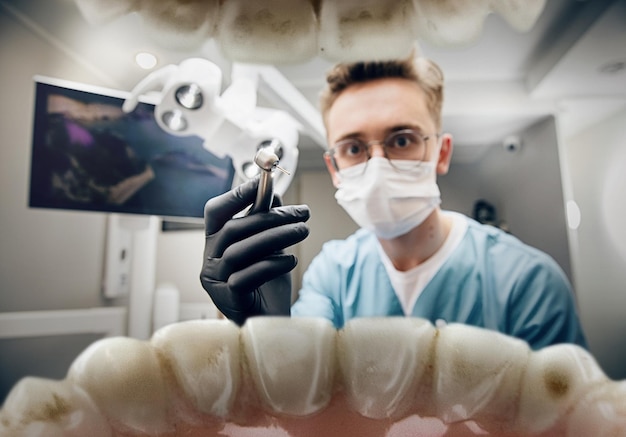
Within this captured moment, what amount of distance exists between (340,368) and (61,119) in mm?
444

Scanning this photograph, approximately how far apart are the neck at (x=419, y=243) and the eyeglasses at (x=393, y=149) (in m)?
0.06

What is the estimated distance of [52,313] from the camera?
0.52m

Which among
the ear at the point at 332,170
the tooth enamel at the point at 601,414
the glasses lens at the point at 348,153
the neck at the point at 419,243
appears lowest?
the tooth enamel at the point at 601,414

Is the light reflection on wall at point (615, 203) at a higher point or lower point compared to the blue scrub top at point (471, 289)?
higher

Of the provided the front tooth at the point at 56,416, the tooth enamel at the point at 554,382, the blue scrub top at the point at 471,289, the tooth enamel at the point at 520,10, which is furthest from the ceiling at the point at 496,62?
the front tooth at the point at 56,416

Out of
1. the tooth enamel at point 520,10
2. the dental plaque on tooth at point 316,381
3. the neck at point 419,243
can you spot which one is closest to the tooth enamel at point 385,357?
the dental plaque on tooth at point 316,381


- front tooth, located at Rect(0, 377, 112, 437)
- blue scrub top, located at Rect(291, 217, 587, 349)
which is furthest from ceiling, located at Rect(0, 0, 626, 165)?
front tooth, located at Rect(0, 377, 112, 437)

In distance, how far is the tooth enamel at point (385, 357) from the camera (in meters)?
0.38

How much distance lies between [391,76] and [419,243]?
181 mm

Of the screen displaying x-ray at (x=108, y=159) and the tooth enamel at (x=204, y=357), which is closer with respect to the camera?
the tooth enamel at (x=204, y=357)

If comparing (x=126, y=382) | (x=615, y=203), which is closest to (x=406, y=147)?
(x=615, y=203)

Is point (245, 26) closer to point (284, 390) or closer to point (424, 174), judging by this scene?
point (424, 174)

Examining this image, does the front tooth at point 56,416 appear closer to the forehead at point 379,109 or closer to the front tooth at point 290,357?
the front tooth at point 290,357

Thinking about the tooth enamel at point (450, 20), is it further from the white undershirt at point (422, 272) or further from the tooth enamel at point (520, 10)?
the white undershirt at point (422, 272)
